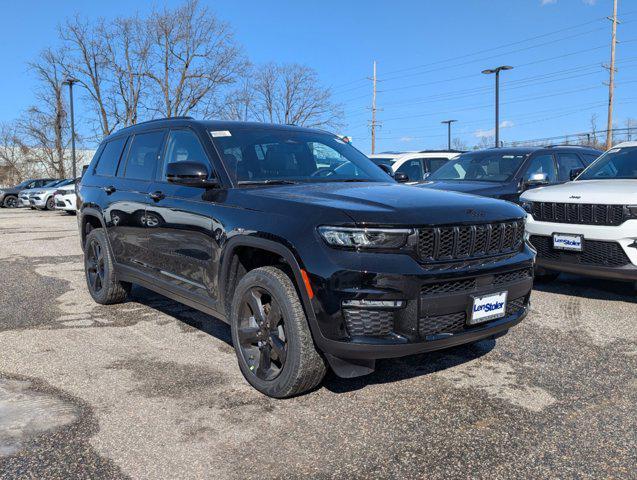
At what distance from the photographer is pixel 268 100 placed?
163ft

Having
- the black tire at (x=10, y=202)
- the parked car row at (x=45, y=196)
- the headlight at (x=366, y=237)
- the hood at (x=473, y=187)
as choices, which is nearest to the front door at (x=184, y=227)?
the headlight at (x=366, y=237)

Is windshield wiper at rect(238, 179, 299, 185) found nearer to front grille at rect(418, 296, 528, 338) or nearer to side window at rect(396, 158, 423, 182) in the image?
front grille at rect(418, 296, 528, 338)

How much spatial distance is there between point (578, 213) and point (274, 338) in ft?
12.9

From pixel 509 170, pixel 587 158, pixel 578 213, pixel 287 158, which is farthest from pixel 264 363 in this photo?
pixel 587 158

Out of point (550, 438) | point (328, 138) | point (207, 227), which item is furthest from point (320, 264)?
point (328, 138)

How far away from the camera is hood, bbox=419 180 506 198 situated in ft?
25.6

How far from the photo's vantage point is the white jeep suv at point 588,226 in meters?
5.44

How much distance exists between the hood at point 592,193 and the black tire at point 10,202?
3416 centimetres

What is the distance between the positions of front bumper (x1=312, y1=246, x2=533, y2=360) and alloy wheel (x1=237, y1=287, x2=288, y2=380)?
0.41 m

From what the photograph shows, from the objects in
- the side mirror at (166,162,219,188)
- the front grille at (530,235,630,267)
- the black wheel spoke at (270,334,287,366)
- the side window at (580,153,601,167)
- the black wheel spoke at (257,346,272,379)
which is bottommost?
the black wheel spoke at (257,346,272,379)

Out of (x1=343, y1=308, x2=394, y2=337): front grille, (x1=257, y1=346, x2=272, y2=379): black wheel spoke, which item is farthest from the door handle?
(x1=343, y1=308, x2=394, y2=337): front grille

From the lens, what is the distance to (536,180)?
7793 millimetres

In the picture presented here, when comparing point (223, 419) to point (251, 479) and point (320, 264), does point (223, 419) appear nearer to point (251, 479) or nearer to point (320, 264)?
point (251, 479)

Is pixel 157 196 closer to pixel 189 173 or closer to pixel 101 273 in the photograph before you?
pixel 189 173
